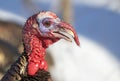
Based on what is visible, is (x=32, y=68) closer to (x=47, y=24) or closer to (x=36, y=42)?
(x=36, y=42)

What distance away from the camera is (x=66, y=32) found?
4141 mm

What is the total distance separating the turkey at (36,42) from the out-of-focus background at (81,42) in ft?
11.6

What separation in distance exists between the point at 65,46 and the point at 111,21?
3.21 feet

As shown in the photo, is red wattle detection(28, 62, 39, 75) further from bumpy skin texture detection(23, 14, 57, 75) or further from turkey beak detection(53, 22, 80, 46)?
turkey beak detection(53, 22, 80, 46)

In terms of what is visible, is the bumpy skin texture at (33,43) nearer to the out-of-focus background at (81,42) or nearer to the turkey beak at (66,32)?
the turkey beak at (66,32)

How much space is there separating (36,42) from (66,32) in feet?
0.72

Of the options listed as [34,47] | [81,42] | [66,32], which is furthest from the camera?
[81,42]

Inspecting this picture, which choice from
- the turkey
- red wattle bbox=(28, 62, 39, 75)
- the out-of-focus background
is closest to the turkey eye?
the turkey

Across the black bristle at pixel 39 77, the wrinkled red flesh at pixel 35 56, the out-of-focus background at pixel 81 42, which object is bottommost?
the black bristle at pixel 39 77

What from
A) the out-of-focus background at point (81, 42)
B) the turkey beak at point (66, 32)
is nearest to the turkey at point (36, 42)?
the turkey beak at point (66, 32)

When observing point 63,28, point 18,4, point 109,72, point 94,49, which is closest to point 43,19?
point 63,28

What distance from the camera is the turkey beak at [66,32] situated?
411 cm

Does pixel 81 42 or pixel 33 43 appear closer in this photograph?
pixel 33 43

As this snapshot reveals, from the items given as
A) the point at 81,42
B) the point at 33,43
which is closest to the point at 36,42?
the point at 33,43
